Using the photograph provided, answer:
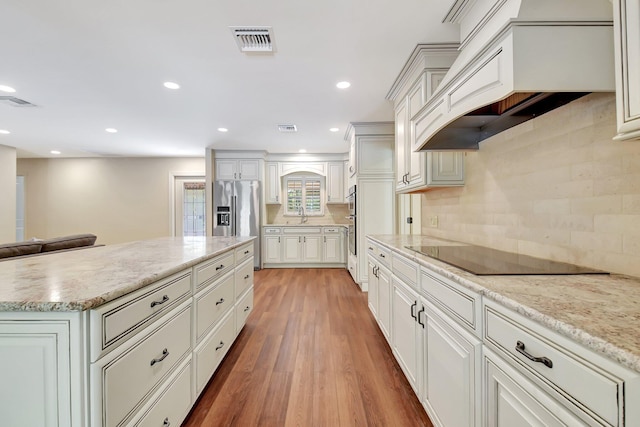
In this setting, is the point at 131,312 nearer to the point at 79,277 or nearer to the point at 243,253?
the point at 79,277

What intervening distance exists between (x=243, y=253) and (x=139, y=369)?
1.49 m

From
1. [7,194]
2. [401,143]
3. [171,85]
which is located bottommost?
[7,194]

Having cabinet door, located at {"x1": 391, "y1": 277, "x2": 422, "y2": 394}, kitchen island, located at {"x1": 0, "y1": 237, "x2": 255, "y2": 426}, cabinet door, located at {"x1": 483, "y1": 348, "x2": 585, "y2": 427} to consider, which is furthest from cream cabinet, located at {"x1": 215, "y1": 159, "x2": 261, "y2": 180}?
cabinet door, located at {"x1": 483, "y1": 348, "x2": 585, "y2": 427}

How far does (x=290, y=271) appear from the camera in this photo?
204 inches

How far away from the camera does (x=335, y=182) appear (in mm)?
5785

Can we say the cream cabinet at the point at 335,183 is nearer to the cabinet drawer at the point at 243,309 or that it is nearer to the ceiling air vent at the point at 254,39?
the cabinet drawer at the point at 243,309

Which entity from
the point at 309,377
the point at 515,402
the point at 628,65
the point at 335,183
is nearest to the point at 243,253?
the point at 309,377

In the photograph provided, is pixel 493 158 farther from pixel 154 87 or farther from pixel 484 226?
pixel 154 87

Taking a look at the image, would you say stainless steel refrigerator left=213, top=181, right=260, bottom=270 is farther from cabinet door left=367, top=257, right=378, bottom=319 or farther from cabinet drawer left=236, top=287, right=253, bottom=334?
cabinet door left=367, top=257, right=378, bottom=319

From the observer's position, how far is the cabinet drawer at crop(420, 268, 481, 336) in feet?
3.18

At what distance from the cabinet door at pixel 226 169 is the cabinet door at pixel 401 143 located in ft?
11.9

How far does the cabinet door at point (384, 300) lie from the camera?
6.78 feet

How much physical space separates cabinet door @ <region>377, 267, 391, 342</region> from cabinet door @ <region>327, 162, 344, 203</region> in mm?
3496

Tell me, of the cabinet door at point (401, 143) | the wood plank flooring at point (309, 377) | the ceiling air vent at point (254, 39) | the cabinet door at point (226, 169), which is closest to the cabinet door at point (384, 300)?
the wood plank flooring at point (309, 377)
